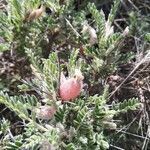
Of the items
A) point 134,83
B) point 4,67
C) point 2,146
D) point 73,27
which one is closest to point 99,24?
point 73,27

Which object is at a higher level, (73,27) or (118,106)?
(73,27)

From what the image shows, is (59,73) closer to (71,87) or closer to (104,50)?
(71,87)

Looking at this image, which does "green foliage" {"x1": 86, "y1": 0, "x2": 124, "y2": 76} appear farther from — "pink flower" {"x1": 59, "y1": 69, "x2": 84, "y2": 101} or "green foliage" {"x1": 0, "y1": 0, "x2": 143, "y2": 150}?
"pink flower" {"x1": 59, "y1": 69, "x2": 84, "y2": 101}

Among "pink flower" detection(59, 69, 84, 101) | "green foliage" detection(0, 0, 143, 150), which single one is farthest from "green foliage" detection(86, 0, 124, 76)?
"pink flower" detection(59, 69, 84, 101)

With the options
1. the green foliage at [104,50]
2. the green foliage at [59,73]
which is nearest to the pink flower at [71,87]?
the green foliage at [59,73]

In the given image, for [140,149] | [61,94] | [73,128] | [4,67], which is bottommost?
[140,149]

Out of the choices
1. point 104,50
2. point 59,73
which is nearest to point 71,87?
point 59,73

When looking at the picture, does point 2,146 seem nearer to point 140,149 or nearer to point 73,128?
point 73,128

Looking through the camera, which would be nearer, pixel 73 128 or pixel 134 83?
pixel 73 128
